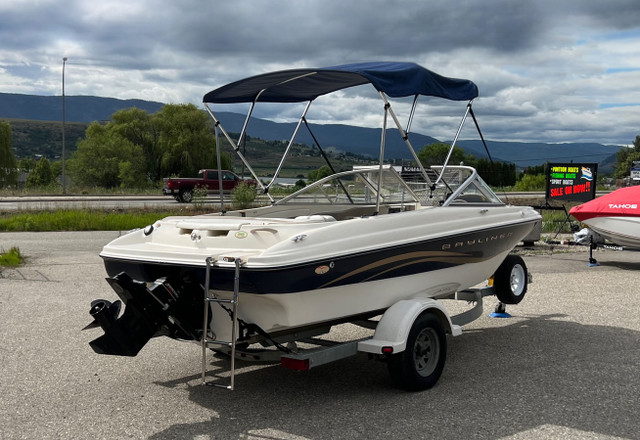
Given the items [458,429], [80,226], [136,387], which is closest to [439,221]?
[458,429]

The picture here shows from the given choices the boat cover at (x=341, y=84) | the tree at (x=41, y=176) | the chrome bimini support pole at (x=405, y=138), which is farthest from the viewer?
the tree at (x=41, y=176)

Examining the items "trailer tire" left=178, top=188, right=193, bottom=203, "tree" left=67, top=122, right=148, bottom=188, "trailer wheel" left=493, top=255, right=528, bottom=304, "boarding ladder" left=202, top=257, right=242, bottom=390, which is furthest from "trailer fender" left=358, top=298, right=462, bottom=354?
"tree" left=67, top=122, right=148, bottom=188

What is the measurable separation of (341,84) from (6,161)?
6423 centimetres

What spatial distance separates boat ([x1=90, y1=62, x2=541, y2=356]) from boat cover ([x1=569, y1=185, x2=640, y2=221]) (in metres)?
6.17

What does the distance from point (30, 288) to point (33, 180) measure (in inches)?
2594

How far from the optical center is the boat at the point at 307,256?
16.9ft

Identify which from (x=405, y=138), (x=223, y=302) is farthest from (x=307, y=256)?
(x=405, y=138)

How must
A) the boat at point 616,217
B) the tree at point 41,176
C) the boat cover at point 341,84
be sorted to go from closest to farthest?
the boat cover at point 341,84 < the boat at point 616,217 < the tree at point 41,176

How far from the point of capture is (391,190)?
7301 millimetres

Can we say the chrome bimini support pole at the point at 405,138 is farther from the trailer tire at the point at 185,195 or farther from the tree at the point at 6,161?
the tree at the point at 6,161

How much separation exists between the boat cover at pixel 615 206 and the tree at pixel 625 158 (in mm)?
85365

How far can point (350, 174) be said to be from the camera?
799 centimetres

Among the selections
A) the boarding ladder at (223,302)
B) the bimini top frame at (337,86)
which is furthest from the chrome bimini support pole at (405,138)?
the boarding ladder at (223,302)

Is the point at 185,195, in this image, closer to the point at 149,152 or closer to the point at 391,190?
the point at 149,152
